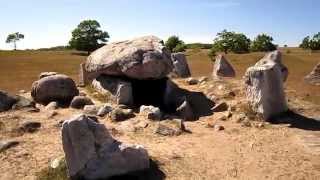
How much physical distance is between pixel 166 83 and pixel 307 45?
67.5m

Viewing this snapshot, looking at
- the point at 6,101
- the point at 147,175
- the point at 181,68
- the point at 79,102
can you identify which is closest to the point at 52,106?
the point at 79,102

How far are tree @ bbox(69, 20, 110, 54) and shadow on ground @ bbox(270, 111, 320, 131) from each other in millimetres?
59437

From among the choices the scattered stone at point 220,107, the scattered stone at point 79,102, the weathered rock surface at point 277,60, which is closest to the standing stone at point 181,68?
the weathered rock surface at point 277,60

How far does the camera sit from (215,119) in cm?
1691

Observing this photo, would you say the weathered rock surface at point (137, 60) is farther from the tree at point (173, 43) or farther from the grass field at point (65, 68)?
the tree at point (173, 43)

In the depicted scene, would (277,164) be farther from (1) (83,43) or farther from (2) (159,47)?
(1) (83,43)

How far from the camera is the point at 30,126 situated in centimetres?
1552

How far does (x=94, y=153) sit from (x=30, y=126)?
506cm

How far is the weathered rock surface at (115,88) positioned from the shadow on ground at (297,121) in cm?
570

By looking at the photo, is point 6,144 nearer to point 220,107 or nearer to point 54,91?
point 54,91

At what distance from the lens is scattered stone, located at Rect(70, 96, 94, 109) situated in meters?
18.3

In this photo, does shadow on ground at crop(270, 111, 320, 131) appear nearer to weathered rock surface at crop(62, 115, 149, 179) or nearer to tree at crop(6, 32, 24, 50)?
weathered rock surface at crop(62, 115, 149, 179)

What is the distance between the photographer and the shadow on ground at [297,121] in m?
15.7

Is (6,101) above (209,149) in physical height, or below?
above
